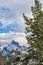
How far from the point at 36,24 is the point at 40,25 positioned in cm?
47

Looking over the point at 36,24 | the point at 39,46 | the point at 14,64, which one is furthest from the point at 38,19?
the point at 14,64

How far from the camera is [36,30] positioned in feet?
93.9

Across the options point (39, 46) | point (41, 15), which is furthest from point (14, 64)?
point (41, 15)

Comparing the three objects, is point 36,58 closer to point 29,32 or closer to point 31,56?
point 31,56

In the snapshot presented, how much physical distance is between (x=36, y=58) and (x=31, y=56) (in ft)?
1.48

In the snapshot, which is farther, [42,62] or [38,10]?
[38,10]

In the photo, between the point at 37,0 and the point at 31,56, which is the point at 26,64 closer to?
the point at 31,56

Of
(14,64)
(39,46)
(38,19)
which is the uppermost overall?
(38,19)

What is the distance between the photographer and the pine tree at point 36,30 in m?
27.8

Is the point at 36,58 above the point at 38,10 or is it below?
below

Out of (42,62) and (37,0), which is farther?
(37,0)

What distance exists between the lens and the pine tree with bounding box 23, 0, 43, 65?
27.8m

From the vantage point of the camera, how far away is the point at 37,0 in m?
29.4

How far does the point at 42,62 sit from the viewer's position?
2761 centimetres
